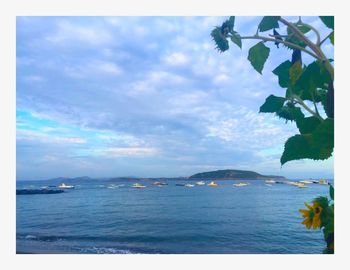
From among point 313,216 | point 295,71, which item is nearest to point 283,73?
point 295,71

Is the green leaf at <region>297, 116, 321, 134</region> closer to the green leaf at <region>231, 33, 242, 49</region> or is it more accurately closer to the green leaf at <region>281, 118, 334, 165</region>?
the green leaf at <region>281, 118, 334, 165</region>

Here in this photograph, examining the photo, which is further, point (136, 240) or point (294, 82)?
point (136, 240)

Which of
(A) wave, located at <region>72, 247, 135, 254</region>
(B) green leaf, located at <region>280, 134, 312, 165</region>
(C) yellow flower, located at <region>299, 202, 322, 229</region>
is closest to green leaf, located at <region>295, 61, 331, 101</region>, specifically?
(B) green leaf, located at <region>280, 134, 312, 165</region>

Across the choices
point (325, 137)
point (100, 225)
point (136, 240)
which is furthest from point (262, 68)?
point (100, 225)

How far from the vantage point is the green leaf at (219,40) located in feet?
2.22

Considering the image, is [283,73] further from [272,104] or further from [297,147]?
[297,147]

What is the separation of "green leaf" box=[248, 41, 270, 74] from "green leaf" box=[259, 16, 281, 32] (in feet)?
0.11

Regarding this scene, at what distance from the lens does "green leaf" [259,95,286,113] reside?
64 cm

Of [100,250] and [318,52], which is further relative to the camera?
[100,250]

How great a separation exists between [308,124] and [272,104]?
3.3 inches

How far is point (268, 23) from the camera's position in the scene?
675 mm
